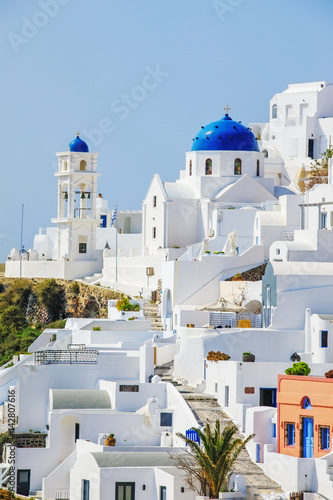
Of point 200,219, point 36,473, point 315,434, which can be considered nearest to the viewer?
→ point 315,434

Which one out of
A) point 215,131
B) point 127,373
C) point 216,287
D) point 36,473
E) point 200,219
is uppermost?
point 215,131

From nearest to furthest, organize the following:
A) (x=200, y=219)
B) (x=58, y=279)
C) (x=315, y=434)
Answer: (x=315, y=434)
(x=200, y=219)
(x=58, y=279)

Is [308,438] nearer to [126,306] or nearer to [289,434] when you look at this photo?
[289,434]

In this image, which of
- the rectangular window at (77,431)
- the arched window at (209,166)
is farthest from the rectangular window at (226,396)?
the arched window at (209,166)

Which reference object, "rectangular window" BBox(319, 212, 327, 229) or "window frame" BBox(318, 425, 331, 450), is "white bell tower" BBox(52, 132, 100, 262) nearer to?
"rectangular window" BBox(319, 212, 327, 229)

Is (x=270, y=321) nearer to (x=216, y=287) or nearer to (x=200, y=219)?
(x=216, y=287)

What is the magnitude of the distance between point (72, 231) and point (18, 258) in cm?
507

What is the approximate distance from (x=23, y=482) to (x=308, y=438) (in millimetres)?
10551

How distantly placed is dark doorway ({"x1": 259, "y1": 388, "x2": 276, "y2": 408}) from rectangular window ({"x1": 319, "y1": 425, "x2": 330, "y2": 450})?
18.0ft

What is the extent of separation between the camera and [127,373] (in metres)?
51.6

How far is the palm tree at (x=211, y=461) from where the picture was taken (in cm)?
3988

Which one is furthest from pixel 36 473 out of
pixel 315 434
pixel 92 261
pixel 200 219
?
pixel 92 261

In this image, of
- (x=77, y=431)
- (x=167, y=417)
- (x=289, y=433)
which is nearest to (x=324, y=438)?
(x=289, y=433)

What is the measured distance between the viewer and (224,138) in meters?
72.6
